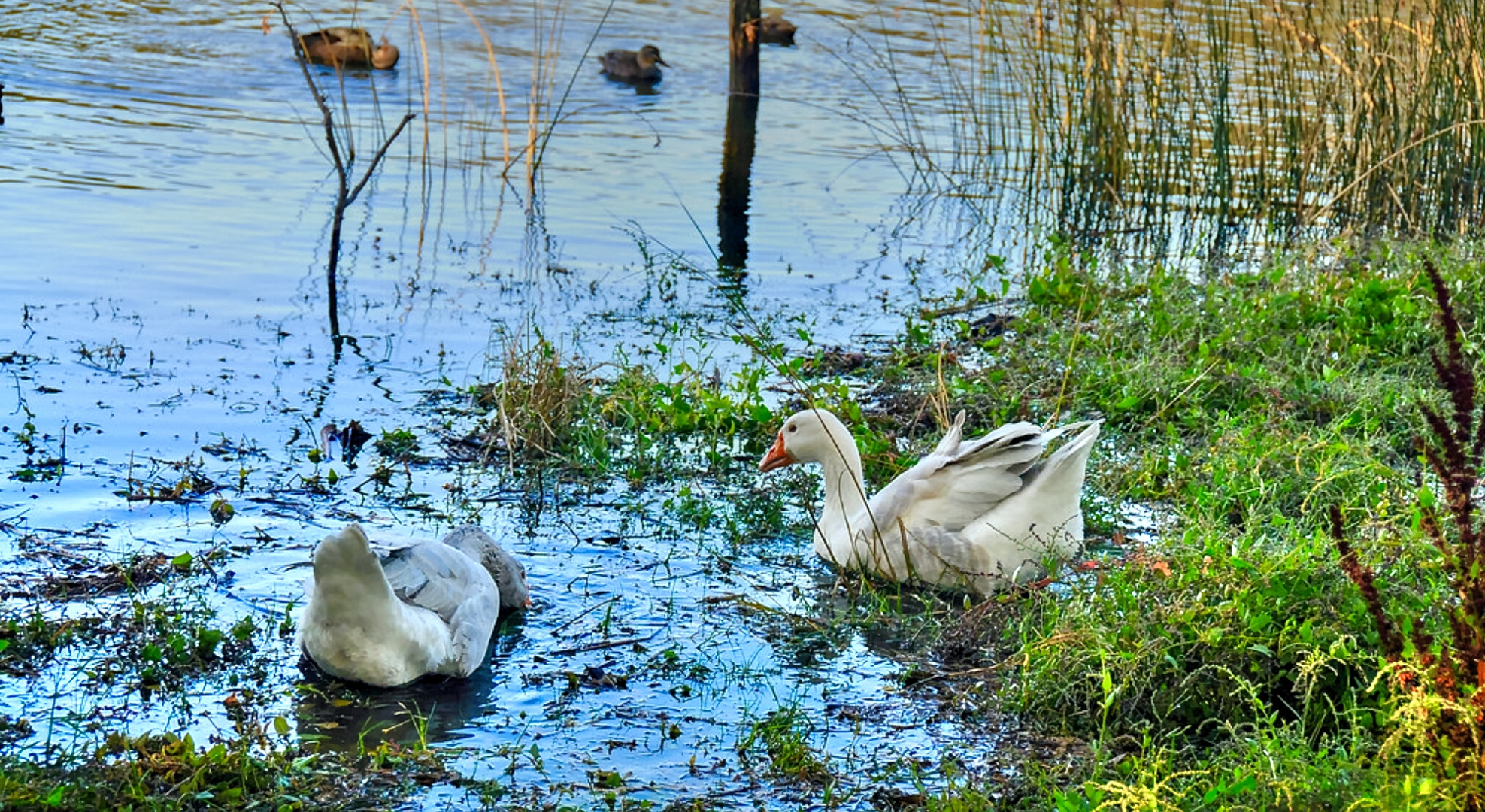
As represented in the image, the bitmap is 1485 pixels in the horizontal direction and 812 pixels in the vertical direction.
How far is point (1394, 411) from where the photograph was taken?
700cm

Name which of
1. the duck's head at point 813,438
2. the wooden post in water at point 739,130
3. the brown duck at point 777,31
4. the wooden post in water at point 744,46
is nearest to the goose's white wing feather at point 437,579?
the duck's head at point 813,438

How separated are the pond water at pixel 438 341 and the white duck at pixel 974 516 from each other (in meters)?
0.32

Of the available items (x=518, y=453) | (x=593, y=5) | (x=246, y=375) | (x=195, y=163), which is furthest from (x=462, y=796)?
(x=593, y=5)

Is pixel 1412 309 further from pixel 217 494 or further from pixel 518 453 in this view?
pixel 217 494

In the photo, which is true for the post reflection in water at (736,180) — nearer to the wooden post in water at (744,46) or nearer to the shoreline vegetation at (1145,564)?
the wooden post in water at (744,46)

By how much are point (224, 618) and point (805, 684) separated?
77.1 inches

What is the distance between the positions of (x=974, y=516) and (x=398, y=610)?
2228 mm

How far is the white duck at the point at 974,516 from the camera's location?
5.54 m

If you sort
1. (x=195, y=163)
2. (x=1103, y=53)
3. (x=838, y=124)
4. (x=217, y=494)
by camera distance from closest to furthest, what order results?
(x=217, y=494), (x=1103, y=53), (x=195, y=163), (x=838, y=124)

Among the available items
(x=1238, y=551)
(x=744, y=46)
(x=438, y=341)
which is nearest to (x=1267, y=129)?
(x=744, y=46)

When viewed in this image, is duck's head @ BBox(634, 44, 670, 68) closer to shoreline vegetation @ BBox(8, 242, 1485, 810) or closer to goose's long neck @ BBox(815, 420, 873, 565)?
shoreline vegetation @ BBox(8, 242, 1485, 810)

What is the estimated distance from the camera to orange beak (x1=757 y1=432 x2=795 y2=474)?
6.33 metres

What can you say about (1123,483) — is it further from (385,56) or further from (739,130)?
(385,56)

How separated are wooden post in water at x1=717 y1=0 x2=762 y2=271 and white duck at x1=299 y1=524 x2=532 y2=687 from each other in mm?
7259
